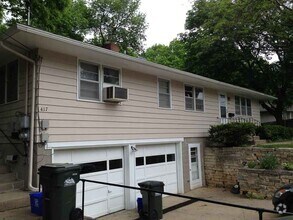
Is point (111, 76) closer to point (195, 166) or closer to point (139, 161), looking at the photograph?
point (139, 161)

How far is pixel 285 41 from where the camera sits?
2022cm

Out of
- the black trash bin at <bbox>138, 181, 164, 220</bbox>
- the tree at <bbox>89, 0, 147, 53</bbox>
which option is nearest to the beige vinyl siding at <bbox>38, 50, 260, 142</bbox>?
the black trash bin at <bbox>138, 181, 164, 220</bbox>

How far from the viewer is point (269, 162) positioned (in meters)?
11.5

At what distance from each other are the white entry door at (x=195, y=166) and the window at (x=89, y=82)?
5899 millimetres

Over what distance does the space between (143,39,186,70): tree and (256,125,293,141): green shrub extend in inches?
806

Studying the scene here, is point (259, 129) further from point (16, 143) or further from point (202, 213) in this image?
point (16, 143)

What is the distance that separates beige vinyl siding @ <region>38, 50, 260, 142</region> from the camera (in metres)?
8.14

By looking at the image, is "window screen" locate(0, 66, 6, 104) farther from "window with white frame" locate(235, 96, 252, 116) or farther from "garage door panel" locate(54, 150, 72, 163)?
"window with white frame" locate(235, 96, 252, 116)

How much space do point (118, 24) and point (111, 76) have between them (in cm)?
2473

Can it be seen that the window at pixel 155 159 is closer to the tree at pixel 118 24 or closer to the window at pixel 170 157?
the window at pixel 170 157

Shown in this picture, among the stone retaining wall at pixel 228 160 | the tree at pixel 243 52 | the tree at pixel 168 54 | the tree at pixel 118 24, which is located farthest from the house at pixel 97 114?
the tree at pixel 168 54

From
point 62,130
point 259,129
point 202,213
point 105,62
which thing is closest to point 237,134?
point 259,129

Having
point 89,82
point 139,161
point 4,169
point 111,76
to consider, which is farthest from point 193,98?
point 4,169

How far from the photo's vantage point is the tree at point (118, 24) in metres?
32.0
